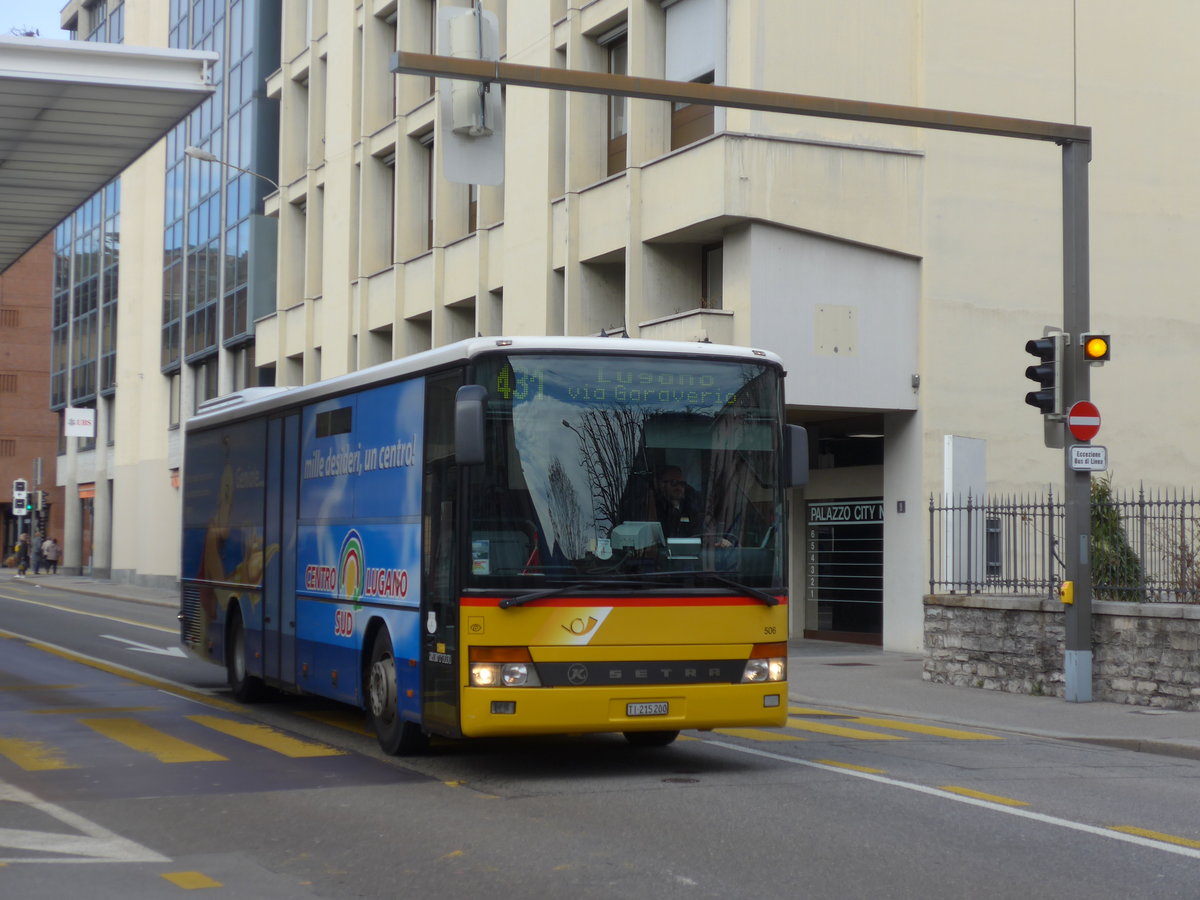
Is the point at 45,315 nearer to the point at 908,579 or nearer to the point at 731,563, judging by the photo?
the point at 908,579

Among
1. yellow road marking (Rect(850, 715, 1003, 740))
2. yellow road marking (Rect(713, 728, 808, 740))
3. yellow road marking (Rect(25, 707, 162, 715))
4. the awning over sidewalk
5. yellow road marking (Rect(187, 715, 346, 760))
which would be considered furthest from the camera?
the awning over sidewalk

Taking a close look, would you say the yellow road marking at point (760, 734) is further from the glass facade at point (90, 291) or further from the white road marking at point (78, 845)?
the glass facade at point (90, 291)

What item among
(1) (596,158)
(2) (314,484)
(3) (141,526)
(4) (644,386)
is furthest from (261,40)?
(4) (644,386)

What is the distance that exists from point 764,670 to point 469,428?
2.70 m

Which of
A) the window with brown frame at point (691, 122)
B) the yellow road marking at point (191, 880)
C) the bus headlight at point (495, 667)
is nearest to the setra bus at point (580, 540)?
the bus headlight at point (495, 667)

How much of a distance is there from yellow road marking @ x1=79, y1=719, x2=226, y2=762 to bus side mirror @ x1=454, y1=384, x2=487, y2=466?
3.35 metres

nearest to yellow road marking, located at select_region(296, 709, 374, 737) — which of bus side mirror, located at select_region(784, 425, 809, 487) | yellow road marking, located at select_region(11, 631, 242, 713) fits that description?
yellow road marking, located at select_region(11, 631, 242, 713)

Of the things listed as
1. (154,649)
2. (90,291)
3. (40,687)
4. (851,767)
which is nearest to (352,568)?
(851,767)

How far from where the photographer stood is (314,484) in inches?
548

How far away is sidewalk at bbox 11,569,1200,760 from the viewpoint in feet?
45.6

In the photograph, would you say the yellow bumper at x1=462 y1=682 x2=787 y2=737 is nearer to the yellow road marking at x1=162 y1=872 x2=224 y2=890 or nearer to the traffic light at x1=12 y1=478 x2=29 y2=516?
the yellow road marking at x1=162 y1=872 x2=224 y2=890

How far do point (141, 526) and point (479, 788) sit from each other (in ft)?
155

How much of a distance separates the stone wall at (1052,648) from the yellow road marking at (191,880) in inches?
431

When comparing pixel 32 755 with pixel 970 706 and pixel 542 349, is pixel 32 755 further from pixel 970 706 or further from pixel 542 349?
pixel 970 706
